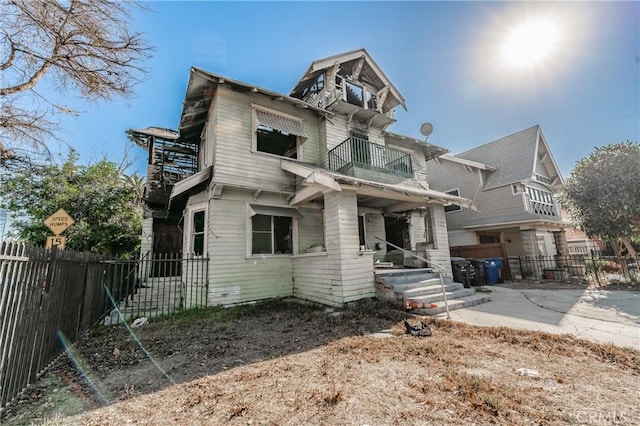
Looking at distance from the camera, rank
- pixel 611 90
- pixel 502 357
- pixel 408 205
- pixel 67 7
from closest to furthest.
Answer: pixel 502 357 → pixel 67 7 → pixel 408 205 → pixel 611 90

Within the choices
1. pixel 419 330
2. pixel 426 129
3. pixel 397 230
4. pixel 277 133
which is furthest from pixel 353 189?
pixel 426 129

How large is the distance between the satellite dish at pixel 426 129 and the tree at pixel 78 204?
14.9m

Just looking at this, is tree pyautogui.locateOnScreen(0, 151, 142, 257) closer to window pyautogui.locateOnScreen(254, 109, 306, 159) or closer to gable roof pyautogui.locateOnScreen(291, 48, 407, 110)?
window pyautogui.locateOnScreen(254, 109, 306, 159)

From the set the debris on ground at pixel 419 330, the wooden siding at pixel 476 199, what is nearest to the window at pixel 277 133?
the debris on ground at pixel 419 330

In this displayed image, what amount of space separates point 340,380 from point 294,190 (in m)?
6.64

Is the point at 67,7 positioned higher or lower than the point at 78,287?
higher

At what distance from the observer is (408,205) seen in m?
9.49

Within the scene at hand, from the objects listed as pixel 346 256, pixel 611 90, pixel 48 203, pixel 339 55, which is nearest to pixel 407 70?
pixel 339 55

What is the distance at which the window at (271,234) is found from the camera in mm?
8219

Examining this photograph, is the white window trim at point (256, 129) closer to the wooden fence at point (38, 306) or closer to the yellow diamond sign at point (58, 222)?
the yellow diamond sign at point (58, 222)

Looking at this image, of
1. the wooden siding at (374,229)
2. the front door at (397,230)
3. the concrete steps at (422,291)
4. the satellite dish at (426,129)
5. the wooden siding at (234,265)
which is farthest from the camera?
the front door at (397,230)

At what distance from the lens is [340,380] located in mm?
2934

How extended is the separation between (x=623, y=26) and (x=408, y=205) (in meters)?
8.32

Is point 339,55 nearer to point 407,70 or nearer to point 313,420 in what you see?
point 407,70
